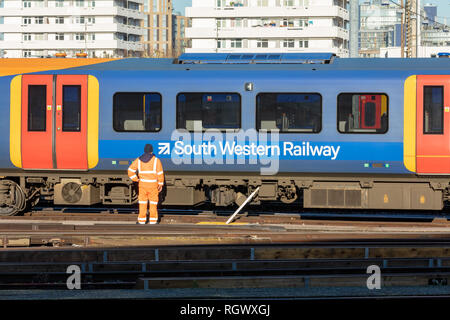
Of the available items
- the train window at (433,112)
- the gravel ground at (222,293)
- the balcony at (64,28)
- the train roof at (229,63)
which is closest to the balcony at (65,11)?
the balcony at (64,28)

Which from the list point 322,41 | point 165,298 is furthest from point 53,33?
point 165,298

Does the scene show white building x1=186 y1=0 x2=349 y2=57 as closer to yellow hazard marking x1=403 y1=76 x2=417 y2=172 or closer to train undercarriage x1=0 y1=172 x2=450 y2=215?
train undercarriage x1=0 y1=172 x2=450 y2=215

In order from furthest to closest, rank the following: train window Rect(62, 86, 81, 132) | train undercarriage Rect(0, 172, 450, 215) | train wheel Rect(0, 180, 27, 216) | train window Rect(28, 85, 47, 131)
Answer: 1. train wheel Rect(0, 180, 27, 216)
2. train window Rect(28, 85, 47, 131)
3. train window Rect(62, 86, 81, 132)
4. train undercarriage Rect(0, 172, 450, 215)

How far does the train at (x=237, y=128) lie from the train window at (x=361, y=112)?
2 centimetres

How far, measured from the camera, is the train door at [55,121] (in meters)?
18.5

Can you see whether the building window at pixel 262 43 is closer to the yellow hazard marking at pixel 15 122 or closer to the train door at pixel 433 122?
the yellow hazard marking at pixel 15 122

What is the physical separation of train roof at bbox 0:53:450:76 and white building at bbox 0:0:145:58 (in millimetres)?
129497

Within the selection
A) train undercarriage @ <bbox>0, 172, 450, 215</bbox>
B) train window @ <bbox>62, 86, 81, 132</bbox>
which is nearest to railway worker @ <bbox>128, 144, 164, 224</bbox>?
train undercarriage @ <bbox>0, 172, 450, 215</bbox>

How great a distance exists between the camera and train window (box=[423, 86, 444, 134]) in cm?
1761

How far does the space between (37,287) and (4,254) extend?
1.59m

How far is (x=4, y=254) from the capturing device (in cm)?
1347

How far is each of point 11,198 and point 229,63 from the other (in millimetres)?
5992

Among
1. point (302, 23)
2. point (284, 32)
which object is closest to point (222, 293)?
point (284, 32)
